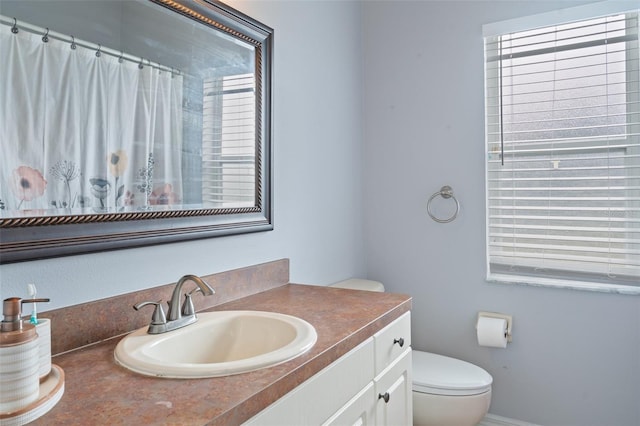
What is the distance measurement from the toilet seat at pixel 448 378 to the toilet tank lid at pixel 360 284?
410 mm

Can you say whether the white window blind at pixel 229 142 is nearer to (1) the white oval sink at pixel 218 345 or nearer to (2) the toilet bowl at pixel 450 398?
(1) the white oval sink at pixel 218 345

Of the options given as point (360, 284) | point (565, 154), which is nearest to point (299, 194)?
point (360, 284)

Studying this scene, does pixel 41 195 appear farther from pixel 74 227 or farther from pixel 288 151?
pixel 288 151

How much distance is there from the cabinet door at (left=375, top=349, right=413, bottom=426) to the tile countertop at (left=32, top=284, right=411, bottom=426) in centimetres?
26

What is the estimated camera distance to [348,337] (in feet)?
3.67

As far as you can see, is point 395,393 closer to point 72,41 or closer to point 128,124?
point 128,124

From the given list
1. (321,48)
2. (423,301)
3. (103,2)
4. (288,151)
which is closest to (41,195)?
(103,2)

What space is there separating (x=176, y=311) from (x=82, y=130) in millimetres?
515

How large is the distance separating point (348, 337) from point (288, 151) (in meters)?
0.96

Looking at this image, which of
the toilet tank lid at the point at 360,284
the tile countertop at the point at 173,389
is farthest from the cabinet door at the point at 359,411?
the toilet tank lid at the point at 360,284

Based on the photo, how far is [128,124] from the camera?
3.80 ft

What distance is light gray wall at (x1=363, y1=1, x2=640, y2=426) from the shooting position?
1957 millimetres

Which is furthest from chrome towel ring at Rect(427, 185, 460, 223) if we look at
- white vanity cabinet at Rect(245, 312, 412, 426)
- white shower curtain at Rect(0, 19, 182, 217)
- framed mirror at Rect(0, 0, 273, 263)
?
white shower curtain at Rect(0, 19, 182, 217)

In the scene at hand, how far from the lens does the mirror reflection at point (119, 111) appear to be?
3.08 ft
